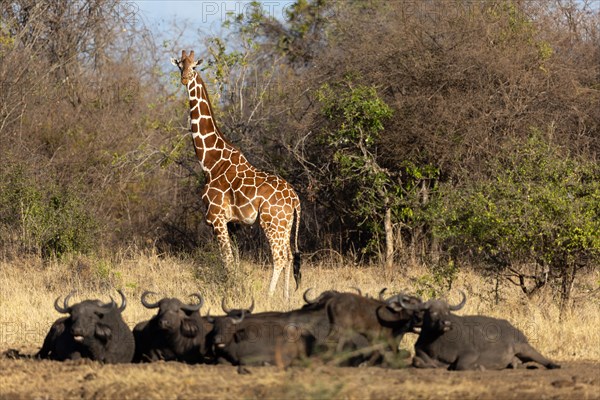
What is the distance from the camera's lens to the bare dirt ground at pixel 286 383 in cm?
704

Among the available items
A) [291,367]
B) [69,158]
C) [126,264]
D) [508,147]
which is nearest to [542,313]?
[508,147]

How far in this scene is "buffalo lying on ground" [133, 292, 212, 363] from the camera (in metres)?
8.42

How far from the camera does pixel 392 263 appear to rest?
15656 mm

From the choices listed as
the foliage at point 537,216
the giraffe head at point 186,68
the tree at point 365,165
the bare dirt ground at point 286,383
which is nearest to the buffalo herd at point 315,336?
the bare dirt ground at point 286,383

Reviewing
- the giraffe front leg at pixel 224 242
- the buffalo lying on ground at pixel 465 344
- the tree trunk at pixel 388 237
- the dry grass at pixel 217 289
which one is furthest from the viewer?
the tree trunk at pixel 388 237

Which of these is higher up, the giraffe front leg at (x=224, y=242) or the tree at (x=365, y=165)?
the tree at (x=365, y=165)

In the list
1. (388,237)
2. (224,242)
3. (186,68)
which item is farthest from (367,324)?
(388,237)

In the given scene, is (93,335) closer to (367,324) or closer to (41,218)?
(367,324)

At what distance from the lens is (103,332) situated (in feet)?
27.8

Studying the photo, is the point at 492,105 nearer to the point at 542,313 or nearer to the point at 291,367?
the point at 542,313

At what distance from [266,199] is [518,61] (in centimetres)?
449

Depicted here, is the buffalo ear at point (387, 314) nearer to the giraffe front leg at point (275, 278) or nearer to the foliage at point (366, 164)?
the giraffe front leg at point (275, 278)

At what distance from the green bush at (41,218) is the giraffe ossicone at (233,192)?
2.67 m

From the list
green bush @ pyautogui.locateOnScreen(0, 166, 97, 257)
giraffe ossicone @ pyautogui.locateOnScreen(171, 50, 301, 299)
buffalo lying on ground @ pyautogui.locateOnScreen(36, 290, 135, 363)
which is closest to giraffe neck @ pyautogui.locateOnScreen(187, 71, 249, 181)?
giraffe ossicone @ pyautogui.locateOnScreen(171, 50, 301, 299)
